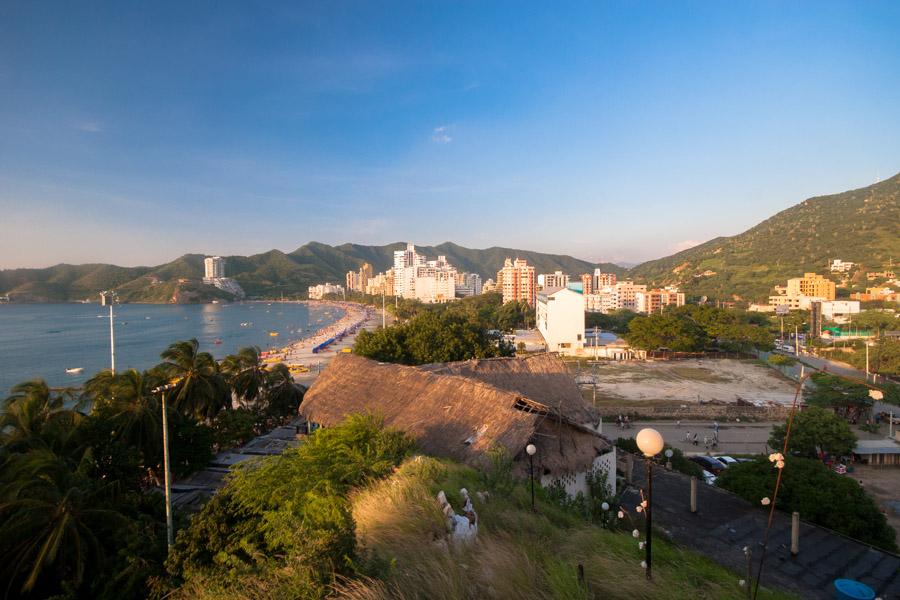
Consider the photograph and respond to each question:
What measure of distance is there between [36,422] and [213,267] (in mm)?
147825

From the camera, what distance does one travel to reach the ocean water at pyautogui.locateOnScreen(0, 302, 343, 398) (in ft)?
130

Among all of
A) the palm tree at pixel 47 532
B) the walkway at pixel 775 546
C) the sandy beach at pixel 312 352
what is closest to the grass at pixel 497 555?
the walkway at pixel 775 546

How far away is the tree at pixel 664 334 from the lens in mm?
37750

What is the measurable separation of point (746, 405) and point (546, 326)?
23.4m

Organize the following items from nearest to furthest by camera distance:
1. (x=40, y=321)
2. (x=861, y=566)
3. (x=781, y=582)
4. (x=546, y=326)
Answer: (x=781, y=582)
(x=861, y=566)
(x=546, y=326)
(x=40, y=321)

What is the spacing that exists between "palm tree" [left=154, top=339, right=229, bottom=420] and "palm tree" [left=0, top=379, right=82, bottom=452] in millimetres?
2902

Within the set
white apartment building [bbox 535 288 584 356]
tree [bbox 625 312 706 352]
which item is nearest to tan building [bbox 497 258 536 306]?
white apartment building [bbox 535 288 584 356]

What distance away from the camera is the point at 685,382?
29734 millimetres

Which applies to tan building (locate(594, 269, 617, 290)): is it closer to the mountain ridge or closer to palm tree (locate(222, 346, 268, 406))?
the mountain ridge

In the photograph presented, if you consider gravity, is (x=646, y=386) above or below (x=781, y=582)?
below

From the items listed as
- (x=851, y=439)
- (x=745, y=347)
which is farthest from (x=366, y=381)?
(x=745, y=347)

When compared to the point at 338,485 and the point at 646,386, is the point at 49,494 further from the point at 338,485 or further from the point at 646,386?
the point at 646,386

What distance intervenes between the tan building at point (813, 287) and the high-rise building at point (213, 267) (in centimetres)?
14066

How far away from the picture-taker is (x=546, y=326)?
4603 cm
